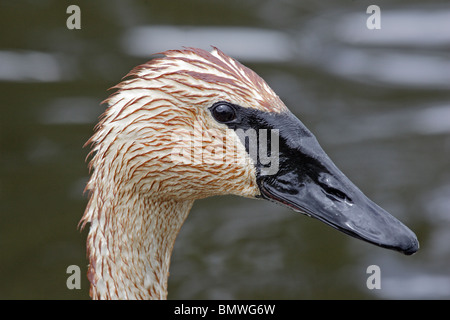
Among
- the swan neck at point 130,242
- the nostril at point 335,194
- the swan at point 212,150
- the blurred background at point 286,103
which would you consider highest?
the blurred background at point 286,103

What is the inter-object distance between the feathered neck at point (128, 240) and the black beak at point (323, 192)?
61 cm

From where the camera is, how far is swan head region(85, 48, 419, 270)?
10.8 ft

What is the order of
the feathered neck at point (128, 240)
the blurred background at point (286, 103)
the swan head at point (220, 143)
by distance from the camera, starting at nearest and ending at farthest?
the swan head at point (220, 143) → the feathered neck at point (128, 240) → the blurred background at point (286, 103)

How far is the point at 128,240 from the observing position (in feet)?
11.7

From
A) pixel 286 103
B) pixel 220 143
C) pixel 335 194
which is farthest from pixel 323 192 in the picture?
pixel 286 103

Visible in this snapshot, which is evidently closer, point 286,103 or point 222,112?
point 222,112

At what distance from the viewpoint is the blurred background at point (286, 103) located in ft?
19.6

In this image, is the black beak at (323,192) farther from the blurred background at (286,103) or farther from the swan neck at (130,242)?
the blurred background at (286,103)

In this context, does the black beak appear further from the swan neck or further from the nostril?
the swan neck

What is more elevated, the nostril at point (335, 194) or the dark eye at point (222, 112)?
the dark eye at point (222, 112)

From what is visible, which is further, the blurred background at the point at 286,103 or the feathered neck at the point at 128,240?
the blurred background at the point at 286,103

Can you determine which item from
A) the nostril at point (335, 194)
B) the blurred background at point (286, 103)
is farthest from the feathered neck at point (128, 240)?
the blurred background at point (286, 103)

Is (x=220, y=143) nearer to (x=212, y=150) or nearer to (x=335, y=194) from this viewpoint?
(x=212, y=150)

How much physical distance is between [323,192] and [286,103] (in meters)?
3.61
